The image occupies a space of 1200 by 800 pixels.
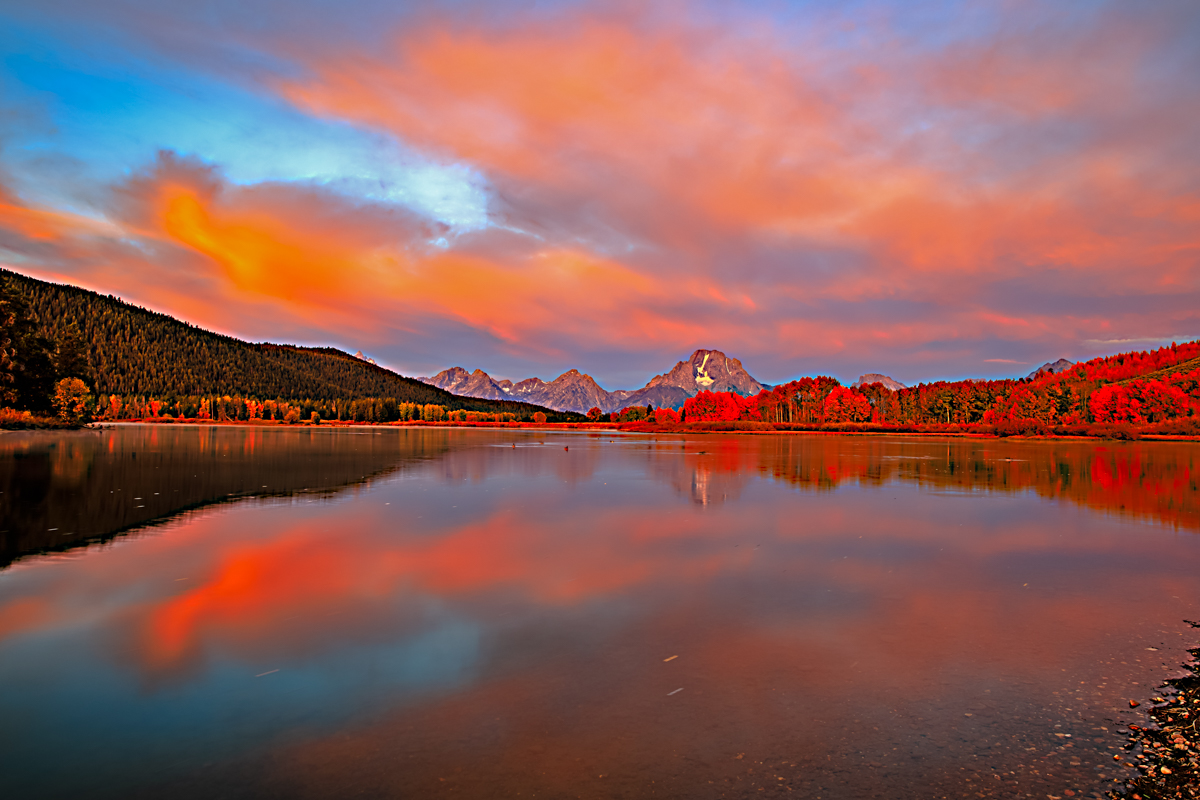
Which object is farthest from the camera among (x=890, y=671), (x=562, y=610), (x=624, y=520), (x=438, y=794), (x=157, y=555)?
(x=624, y=520)

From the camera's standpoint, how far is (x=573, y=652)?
10.3 meters

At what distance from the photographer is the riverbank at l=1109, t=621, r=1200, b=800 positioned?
20.8 ft

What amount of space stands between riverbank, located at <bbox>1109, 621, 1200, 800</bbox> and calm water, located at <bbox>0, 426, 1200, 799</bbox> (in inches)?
9.4

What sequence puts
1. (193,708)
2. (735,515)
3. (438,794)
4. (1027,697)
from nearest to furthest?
(438,794) → (193,708) → (1027,697) → (735,515)

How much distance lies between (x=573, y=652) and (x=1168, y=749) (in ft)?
25.8

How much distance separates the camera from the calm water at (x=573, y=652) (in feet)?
22.0

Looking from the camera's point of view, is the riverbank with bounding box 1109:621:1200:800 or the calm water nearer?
the riverbank with bounding box 1109:621:1200:800

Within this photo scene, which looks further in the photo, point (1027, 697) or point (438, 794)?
point (1027, 697)

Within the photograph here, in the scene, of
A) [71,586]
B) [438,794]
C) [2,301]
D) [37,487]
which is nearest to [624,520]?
[71,586]

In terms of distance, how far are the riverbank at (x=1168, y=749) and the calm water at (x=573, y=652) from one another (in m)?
0.24

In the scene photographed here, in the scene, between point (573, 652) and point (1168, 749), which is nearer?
point (1168, 749)

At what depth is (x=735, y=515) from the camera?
→ 86.0 ft

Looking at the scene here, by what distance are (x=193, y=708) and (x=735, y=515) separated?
70.3 feet

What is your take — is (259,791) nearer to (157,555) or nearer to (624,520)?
(157,555)
